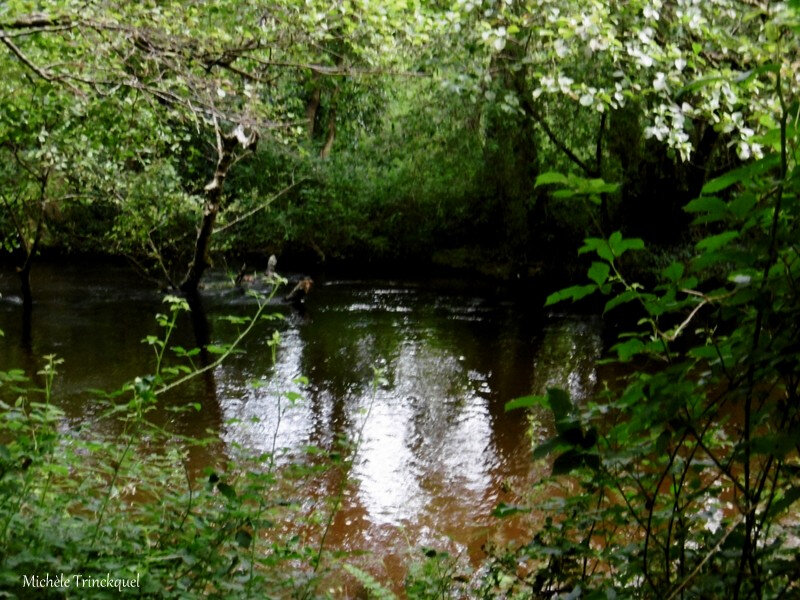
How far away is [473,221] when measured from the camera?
655 inches

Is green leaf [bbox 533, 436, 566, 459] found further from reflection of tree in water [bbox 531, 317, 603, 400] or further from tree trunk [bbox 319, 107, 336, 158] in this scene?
tree trunk [bbox 319, 107, 336, 158]

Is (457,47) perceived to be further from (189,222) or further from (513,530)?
(189,222)

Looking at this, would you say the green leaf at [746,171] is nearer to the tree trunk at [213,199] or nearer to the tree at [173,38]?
the tree at [173,38]

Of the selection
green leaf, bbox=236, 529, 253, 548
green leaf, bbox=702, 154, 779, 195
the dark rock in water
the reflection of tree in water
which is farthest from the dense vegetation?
the dark rock in water

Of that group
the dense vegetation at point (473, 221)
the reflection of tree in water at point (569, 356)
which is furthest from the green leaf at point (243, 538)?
the reflection of tree in water at point (569, 356)

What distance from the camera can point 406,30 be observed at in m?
5.18

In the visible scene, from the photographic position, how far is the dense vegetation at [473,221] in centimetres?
151

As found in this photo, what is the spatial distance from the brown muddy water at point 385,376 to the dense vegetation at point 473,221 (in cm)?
43

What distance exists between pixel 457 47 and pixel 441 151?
676 cm

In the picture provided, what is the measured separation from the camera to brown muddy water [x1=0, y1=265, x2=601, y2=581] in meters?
5.02

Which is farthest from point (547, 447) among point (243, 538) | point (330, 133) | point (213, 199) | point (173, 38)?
point (330, 133)

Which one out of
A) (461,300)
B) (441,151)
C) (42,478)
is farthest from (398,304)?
(42,478)

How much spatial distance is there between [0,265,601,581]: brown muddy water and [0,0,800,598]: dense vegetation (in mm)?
428

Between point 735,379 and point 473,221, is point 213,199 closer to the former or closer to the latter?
point 473,221
